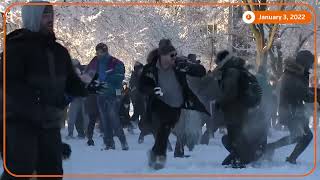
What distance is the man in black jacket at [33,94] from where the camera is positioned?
14.3 feet

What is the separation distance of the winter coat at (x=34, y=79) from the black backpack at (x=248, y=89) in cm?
374

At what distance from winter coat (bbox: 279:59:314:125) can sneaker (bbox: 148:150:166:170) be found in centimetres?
210

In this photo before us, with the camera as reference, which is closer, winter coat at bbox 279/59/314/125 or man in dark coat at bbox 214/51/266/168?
man in dark coat at bbox 214/51/266/168

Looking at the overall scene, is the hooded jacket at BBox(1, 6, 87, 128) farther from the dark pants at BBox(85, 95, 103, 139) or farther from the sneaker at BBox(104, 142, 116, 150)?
the dark pants at BBox(85, 95, 103, 139)

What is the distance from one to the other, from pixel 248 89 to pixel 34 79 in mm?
4077

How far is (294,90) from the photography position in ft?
27.7

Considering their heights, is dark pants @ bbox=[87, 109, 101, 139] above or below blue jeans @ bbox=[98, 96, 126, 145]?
below

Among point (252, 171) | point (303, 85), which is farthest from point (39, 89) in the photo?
point (303, 85)

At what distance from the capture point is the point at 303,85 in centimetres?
838

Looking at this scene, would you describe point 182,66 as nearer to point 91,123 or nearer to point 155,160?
point 155,160

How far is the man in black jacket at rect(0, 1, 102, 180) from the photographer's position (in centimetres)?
437

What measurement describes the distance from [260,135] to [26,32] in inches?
205

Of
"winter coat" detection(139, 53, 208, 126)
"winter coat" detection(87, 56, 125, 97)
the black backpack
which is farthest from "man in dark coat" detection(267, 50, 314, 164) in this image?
"winter coat" detection(87, 56, 125, 97)

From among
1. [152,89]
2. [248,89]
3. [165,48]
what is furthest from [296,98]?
[152,89]
